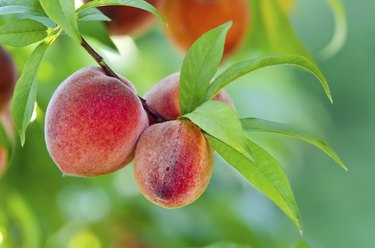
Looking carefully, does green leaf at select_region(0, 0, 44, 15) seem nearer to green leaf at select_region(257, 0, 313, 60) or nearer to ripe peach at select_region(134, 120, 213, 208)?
ripe peach at select_region(134, 120, 213, 208)

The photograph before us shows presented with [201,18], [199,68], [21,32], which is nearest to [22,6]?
[21,32]

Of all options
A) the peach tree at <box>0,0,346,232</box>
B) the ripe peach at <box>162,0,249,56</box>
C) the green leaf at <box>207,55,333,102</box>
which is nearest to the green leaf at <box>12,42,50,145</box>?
the peach tree at <box>0,0,346,232</box>

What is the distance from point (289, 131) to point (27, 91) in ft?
0.53

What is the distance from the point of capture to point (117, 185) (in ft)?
3.88

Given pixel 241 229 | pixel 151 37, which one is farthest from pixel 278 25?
pixel 151 37

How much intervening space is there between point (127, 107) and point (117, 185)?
64 centimetres

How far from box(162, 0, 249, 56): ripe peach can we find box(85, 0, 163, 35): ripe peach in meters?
0.08

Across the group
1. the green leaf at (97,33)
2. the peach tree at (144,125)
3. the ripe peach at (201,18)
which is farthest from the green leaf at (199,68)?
the ripe peach at (201,18)

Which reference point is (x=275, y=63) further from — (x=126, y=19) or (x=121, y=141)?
(x=126, y=19)

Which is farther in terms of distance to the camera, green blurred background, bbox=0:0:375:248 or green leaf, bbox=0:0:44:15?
green blurred background, bbox=0:0:375:248

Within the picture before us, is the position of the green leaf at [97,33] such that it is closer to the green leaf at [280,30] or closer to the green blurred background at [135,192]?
the green blurred background at [135,192]

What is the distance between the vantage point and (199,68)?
1.85ft

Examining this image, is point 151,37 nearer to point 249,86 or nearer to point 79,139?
point 249,86

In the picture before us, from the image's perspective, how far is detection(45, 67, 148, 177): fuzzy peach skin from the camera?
55 cm
